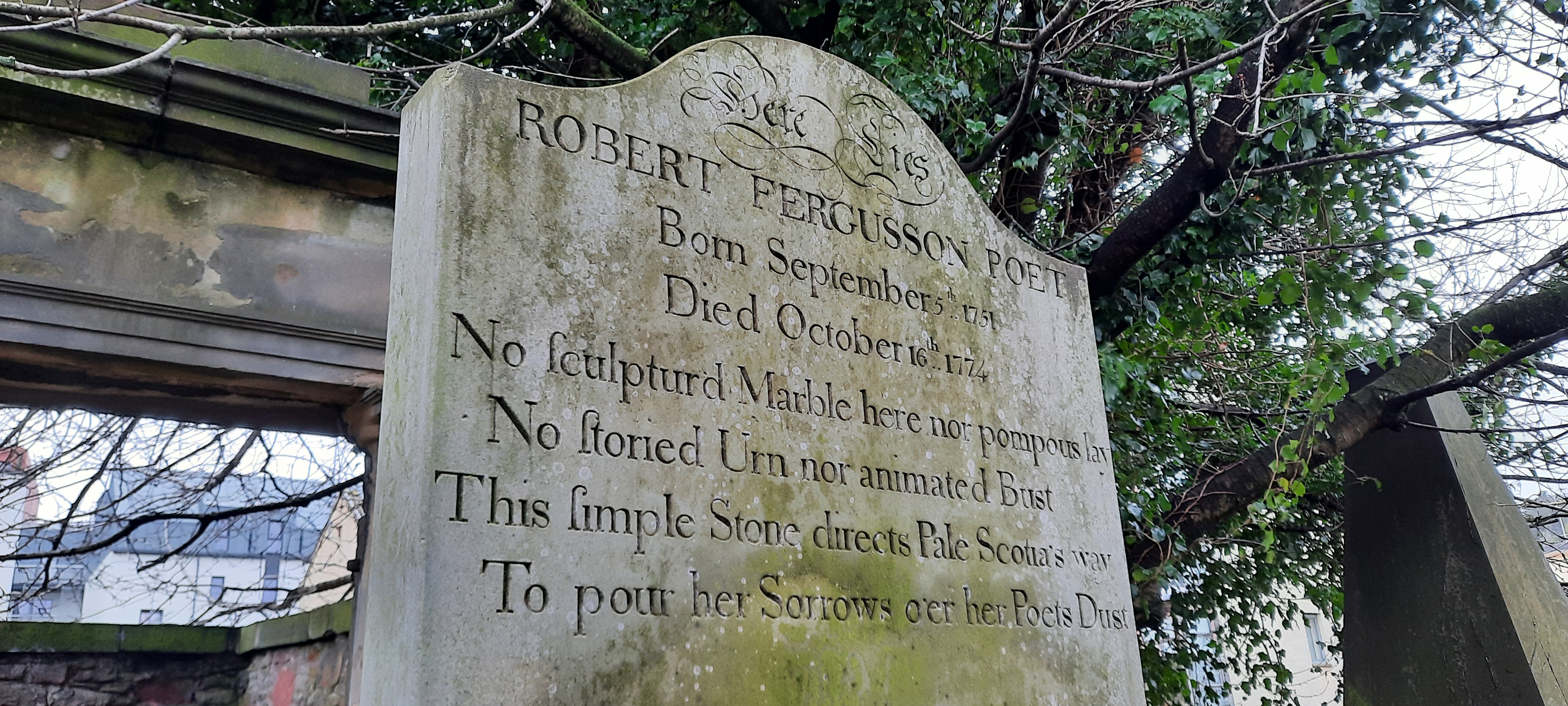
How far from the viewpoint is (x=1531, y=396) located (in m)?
6.07

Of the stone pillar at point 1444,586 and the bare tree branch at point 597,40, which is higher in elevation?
the bare tree branch at point 597,40

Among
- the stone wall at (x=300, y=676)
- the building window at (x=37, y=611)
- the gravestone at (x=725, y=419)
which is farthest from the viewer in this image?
the building window at (x=37, y=611)

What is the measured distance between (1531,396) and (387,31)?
6.59 metres

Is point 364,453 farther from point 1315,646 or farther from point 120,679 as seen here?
point 1315,646

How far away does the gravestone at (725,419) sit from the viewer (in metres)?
2.04

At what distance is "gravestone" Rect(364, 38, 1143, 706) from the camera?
2.04m

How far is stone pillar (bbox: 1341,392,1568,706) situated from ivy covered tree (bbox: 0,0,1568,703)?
24 centimetres

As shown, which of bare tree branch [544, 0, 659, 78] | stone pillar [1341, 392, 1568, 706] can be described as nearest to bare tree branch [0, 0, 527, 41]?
bare tree branch [544, 0, 659, 78]

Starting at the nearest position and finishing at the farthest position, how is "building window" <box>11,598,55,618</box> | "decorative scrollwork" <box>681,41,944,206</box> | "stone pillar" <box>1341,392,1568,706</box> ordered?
Answer: 1. "decorative scrollwork" <box>681,41,944,206</box>
2. "stone pillar" <box>1341,392,1568,706</box>
3. "building window" <box>11,598,55,618</box>

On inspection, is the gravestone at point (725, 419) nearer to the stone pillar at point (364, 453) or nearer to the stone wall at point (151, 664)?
the stone pillar at point (364, 453)

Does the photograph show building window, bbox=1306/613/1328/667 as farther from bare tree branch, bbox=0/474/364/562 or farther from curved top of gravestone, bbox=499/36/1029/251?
curved top of gravestone, bbox=499/36/1029/251

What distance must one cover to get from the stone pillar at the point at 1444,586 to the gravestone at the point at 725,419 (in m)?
1.88

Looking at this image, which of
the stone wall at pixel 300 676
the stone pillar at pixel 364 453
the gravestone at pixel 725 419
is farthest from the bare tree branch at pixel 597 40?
the stone wall at pixel 300 676

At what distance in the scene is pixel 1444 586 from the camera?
4094mm
